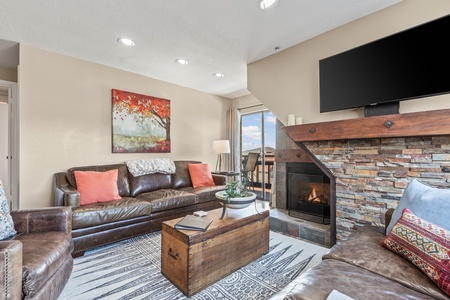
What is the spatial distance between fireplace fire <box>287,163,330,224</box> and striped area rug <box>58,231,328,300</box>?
1.89 feet

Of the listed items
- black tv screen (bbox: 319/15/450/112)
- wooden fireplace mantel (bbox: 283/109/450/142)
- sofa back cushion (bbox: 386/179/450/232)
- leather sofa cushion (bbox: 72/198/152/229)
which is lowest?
leather sofa cushion (bbox: 72/198/152/229)

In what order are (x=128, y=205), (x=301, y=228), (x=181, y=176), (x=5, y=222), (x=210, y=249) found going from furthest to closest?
(x=181, y=176) → (x=301, y=228) → (x=128, y=205) → (x=210, y=249) → (x=5, y=222)

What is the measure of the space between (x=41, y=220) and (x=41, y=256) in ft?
1.69

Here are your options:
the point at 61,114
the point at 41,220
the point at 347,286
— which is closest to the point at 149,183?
the point at 61,114

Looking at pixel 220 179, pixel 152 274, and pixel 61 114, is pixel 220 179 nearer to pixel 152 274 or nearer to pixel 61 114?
pixel 152 274

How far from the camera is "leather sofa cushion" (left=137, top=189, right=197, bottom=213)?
278 cm

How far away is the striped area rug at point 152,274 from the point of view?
1613mm

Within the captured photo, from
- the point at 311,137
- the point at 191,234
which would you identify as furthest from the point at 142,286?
the point at 311,137

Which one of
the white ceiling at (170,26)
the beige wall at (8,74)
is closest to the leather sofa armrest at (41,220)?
the white ceiling at (170,26)

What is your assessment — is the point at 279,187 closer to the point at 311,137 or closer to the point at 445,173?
the point at 311,137

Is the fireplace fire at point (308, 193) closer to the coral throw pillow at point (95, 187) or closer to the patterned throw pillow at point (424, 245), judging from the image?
the patterned throw pillow at point (424, 245)

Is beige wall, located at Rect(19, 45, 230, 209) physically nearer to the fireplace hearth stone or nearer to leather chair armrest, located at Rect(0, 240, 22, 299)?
leather chair armrest, located at Rect(0, 240, 22, 299)

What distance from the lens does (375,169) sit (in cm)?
207

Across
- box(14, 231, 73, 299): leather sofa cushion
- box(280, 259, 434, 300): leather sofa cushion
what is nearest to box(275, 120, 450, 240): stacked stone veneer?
box(280, 259, 434, 300): leather sofa cushion
